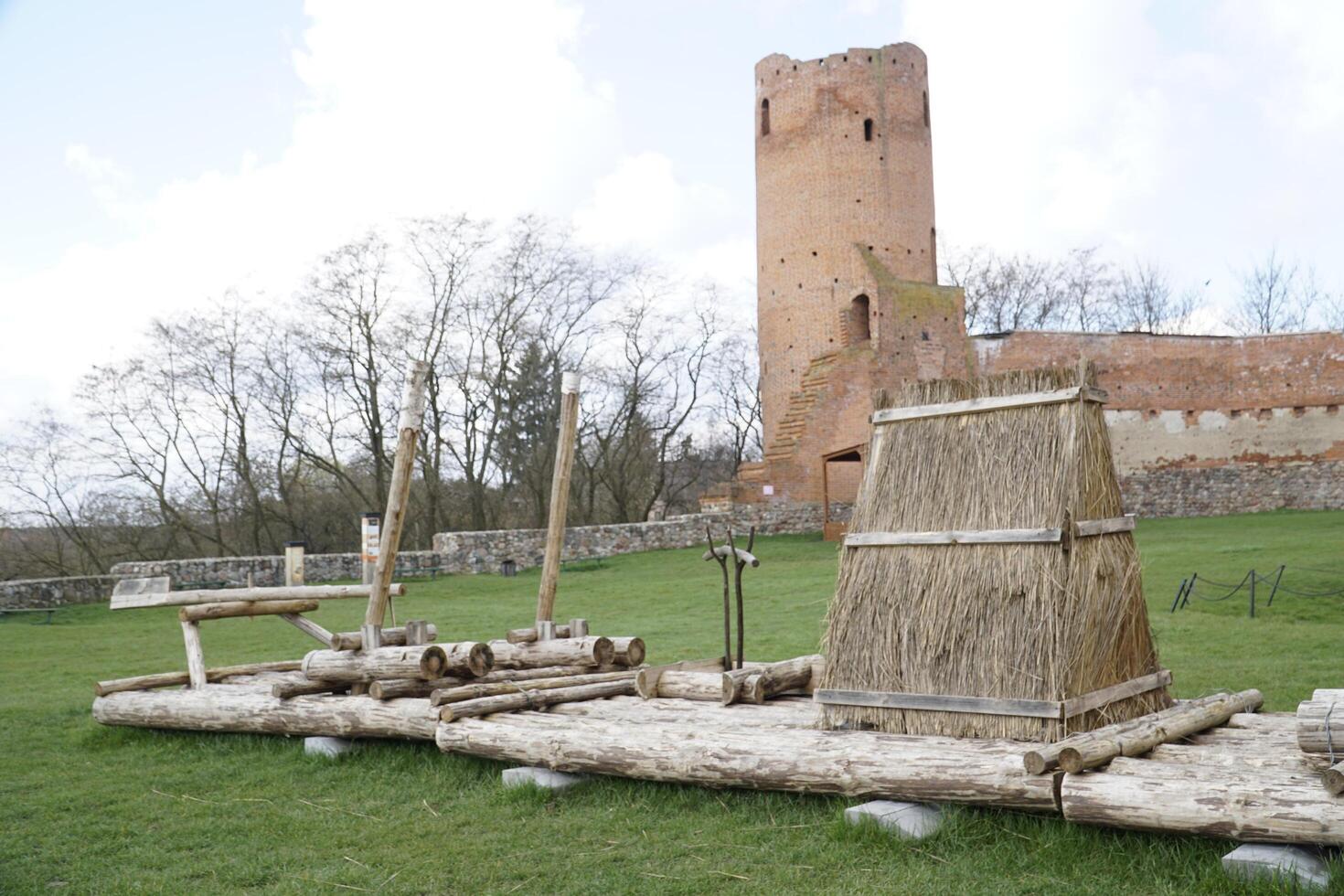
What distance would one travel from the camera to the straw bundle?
5809mm

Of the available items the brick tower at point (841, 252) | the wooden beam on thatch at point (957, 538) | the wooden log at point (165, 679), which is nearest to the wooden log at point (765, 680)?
the wooden beam on thatch at point (957, 538)

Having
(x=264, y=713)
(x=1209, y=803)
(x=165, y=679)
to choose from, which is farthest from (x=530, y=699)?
(x=1209, y=803)

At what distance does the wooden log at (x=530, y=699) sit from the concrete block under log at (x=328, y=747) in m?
1.14

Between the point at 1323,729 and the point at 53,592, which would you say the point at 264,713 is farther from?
the point at 53,592

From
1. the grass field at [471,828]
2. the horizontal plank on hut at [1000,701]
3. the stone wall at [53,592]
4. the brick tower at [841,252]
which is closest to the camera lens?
the grass field at [471,828]

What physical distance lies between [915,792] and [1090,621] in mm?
1337

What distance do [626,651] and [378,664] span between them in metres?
2.00

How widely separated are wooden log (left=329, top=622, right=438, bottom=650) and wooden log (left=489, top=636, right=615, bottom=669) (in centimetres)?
68

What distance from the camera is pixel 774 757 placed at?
5855mm

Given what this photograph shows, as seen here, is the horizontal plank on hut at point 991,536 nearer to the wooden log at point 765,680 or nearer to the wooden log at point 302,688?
the wooden log at point 765,680

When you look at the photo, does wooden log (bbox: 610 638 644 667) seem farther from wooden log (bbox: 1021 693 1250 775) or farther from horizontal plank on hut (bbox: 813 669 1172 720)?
wooden log (bbox: 1021 693 1250 775)

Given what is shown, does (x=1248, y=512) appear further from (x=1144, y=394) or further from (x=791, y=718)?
(x=791, y=718)

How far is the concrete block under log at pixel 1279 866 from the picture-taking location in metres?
4.26

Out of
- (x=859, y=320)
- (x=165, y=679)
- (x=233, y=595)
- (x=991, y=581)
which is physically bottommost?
(x=165, y=679)
